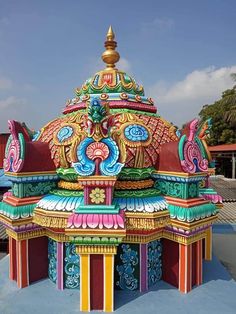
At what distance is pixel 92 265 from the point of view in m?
5.49

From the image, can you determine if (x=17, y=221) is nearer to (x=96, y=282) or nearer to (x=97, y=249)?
(x=97, y=249)

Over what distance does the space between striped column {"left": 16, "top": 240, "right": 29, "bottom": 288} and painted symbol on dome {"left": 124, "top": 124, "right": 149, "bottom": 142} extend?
3.61 m

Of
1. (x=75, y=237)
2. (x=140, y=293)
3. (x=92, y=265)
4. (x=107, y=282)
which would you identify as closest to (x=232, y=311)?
(x=140, y=293)

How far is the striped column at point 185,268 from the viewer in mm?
6123

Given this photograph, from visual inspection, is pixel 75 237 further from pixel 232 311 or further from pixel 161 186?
pixel 232 311

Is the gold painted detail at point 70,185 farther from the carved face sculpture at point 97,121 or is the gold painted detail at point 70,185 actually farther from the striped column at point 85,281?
the striped column at point 85,281

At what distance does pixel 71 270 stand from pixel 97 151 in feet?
10.2

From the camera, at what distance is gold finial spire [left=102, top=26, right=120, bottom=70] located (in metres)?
8.09

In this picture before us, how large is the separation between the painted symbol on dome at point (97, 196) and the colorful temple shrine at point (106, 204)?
0.02 metres

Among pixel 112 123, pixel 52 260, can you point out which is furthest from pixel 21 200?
pixel 112 123

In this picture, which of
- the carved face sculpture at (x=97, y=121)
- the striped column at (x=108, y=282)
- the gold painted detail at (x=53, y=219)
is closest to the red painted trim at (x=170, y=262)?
the striped column at (x=108, y=282)

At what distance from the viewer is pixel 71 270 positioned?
6473mm

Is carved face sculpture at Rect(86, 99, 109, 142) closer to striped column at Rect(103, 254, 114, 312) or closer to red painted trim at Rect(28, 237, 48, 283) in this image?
striped column at Rect(103, 254, 114, 312)

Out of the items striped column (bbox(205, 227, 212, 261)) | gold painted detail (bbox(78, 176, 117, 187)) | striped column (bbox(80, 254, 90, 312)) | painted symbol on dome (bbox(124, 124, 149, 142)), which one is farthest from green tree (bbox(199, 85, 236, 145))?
striped column (bbox(80, 254, 90, 312))
